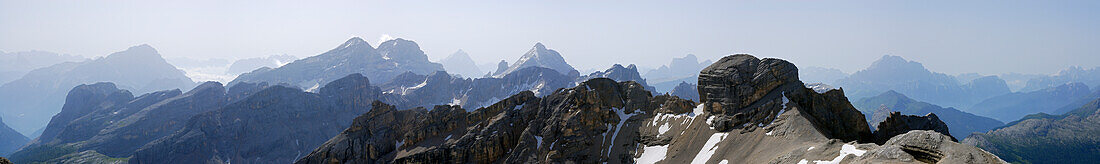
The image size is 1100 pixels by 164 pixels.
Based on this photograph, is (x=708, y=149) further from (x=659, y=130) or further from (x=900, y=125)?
(x=900, y=125)

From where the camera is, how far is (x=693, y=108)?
254 ft

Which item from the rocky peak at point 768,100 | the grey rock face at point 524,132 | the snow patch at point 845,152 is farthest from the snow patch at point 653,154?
the snow patch at point 845,152

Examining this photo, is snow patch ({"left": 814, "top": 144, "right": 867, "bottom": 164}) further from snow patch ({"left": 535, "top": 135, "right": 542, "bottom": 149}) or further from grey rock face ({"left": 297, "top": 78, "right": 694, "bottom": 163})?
snow patch ({"left": 535, "top": 135, "right": 542, "bottom": 149})

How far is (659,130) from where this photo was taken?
77.2 metres

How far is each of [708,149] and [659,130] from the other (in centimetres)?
1405

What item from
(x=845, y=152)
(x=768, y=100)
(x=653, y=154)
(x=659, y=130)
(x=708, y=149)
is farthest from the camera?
(x=659, y=130)

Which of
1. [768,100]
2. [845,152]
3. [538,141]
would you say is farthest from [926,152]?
[538,141]

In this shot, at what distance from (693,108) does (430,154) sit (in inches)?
1975

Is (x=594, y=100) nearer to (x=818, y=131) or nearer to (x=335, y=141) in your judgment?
(x=818, y=131)

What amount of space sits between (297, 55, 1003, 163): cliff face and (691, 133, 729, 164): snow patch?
20 cm

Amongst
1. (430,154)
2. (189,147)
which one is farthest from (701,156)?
(189,147)

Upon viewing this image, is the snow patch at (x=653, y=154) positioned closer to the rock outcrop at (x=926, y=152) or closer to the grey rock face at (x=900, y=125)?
the grey rock face at (x=900, y=125)

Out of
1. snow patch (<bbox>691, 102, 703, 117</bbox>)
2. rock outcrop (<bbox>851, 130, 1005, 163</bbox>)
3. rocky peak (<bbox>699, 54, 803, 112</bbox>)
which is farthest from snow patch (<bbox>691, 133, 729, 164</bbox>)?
rock outcrop (<bbox>851, 130, 1005, 163</bbox>)

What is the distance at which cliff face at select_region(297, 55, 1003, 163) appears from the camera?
49.5 meters
